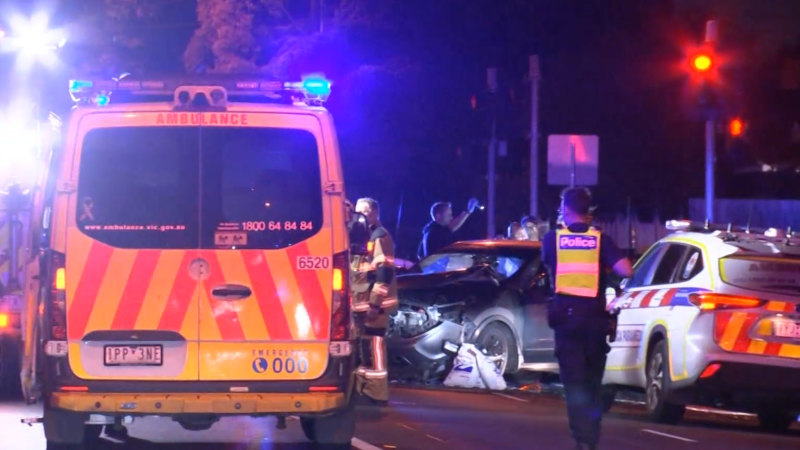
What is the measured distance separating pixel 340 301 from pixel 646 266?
17.8 ft

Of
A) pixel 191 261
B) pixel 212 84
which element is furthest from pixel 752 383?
pixel 212 84

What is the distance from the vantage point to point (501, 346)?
16016mm

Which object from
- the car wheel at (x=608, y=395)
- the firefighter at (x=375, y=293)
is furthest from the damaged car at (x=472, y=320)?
the firefighter at (x=375, y=293)

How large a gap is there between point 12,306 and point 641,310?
5.77 meters

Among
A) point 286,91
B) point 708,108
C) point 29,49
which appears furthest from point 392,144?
point 286,91

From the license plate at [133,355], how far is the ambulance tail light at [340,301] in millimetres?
1050

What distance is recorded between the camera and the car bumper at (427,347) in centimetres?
1573

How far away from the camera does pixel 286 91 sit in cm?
909

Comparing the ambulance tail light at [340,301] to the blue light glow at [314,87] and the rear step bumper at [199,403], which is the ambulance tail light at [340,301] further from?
the blue light glow at [314,87]

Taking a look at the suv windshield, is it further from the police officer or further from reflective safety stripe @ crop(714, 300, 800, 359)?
reflective safety stripe @ crop(714, 300, 800, 359)

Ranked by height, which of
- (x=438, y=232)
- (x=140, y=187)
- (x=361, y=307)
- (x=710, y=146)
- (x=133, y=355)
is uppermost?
(x=710, y=146)

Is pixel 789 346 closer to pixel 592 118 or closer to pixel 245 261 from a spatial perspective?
pixel 245 261

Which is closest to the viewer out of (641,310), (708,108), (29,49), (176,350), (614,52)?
(176,350)

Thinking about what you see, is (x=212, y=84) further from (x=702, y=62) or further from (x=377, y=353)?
(x=702, y=62)
